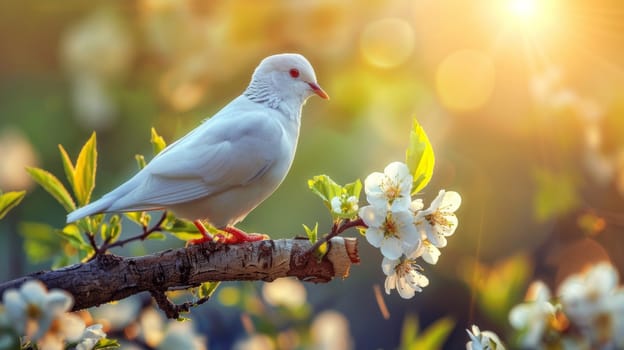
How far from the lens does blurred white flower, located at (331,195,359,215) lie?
1.74 ft

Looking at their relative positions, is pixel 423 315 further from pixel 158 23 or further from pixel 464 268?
pixel 158 23

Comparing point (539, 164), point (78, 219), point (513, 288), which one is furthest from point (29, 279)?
point (539, 164)

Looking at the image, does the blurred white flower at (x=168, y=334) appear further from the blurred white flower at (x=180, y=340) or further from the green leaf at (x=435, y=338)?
the green leaf at (x=435, y=338)

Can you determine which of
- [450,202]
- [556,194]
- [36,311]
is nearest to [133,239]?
[36,311]

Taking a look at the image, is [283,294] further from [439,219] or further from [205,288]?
[439,219]

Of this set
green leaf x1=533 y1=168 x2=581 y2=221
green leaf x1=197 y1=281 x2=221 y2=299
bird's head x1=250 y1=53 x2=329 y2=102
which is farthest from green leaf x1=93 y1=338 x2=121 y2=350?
green leaf x1=533 y1=168 x2=581 y2=221

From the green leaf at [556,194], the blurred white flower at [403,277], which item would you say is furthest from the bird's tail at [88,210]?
the green leaf at [556,194]

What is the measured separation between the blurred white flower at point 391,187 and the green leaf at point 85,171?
0.80ft

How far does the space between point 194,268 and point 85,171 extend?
123 millimetres

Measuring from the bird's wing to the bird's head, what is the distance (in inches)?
2.8

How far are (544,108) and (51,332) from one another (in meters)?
0.81

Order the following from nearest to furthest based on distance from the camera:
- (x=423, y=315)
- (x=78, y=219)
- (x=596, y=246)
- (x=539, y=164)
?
(x=78, y=219)
(x=596, y=246)
(x=539, y=164)
(x=423, y=315)

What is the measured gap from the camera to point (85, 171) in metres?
0.62

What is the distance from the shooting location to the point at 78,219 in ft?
1.94
